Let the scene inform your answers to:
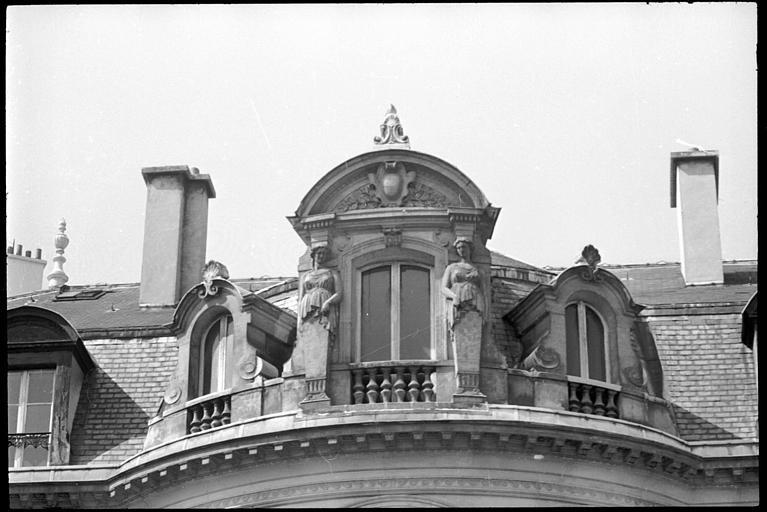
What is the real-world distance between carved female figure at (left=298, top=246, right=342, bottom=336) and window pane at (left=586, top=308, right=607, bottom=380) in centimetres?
343

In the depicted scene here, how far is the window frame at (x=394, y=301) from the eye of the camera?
2753cm

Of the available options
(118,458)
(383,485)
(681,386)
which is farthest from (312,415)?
(681,386)

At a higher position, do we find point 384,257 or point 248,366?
point 384,257

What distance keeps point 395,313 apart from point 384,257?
0.80m

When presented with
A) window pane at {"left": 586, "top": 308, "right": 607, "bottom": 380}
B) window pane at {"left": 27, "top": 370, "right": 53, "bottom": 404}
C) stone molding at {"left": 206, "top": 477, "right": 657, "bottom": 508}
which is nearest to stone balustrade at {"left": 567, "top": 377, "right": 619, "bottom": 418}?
A: window pane at {"left": 586, "top": 308, "right": 607, "bottom": 380}

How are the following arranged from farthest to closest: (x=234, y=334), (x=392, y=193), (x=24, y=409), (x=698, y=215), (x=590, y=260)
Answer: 1. (x=698, y=215)
2. (x=24, y=409)
3. (x=234, y=334)
4. (x=590, y=260)
5. (x=392, y=193)

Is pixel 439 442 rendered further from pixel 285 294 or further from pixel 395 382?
pixel 285 294

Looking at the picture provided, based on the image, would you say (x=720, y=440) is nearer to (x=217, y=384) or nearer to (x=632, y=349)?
(x=632, y=349)

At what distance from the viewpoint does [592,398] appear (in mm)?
27594

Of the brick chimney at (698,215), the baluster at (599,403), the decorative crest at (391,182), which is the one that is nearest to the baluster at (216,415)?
the decorative crest at (391,182)

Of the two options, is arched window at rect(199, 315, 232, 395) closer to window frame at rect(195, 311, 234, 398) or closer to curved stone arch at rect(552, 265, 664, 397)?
window frame at rect(195, 311, 234, 398)

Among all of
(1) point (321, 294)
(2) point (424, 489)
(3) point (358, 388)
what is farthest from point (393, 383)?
(1) point (321, 294)

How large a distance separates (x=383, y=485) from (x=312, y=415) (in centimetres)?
125

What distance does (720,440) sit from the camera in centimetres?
2780
